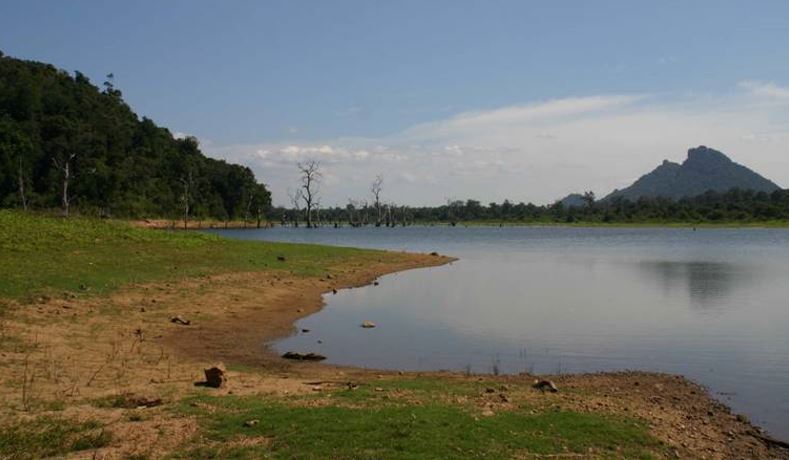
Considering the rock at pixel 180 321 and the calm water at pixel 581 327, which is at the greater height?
the rock at pixel 180 321

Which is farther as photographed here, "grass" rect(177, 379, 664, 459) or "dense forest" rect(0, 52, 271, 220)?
"dense forest" rect(0, 52, 271, 220)

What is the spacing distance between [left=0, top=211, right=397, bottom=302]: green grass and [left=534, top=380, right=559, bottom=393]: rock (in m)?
14.9

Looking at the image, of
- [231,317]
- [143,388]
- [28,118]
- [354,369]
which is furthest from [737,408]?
[28,118]

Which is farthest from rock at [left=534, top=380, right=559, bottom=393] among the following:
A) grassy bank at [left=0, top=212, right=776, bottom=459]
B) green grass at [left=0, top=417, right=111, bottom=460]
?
green grass at [left=0, top=417, right=111, bottom=460]

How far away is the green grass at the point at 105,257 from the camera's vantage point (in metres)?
22.2

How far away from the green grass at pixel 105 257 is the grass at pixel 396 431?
39.7ft

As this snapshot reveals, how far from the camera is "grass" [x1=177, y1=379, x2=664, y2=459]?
8.92m

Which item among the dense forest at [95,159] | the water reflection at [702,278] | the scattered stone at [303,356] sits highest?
the dense forest at [95,159]

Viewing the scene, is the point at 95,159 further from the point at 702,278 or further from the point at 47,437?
the point at 47,437

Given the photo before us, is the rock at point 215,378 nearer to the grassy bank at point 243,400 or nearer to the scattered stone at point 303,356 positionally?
the grassy bank at point 243,400

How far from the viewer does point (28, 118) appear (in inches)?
4156

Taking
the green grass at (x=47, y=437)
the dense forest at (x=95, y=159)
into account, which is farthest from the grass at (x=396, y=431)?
the dense forest at (x=95, y=159)

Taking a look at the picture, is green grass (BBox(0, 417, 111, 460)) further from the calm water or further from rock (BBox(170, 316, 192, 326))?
rock (BBox(170, 316, 192, 326))

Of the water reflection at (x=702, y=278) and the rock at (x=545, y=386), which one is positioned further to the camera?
the water reflection at (x=702, y=278)
